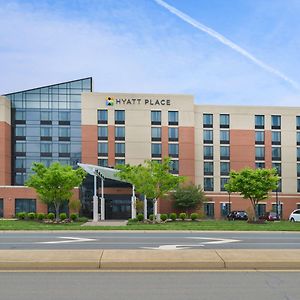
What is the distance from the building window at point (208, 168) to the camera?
237ft

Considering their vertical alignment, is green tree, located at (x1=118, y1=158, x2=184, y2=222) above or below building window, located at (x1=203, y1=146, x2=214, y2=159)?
below

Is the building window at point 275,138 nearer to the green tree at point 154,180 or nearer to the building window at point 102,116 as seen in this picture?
the building window at point 102,116

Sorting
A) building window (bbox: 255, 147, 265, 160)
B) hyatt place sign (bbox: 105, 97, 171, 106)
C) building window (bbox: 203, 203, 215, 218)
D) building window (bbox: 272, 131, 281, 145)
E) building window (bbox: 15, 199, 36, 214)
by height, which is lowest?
building window (bbox: 203, 203, 215, 218)

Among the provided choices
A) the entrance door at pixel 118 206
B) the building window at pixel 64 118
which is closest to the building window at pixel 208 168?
the entrance door at pixel 118 206

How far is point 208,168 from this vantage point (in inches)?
2847

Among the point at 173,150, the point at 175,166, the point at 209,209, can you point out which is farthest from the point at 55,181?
the point at 209,209

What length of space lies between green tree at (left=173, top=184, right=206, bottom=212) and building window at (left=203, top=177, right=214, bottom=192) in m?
5.49

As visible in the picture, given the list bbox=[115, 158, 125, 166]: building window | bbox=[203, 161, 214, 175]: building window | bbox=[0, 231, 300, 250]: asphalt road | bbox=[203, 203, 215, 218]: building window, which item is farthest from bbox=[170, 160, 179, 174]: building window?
bbox=[0, 231, 300, 250]: asphalt road

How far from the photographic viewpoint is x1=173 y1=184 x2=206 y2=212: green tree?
64375 mm

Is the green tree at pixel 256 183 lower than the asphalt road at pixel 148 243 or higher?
higher

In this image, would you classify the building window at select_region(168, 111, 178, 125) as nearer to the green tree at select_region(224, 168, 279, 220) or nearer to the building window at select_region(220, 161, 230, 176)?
the building window at select_region(220, 161, 230, 176)
